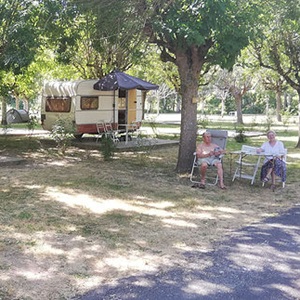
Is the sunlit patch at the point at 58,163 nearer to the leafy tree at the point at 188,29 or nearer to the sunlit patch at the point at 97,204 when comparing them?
the leafy tree at the point at 188,29

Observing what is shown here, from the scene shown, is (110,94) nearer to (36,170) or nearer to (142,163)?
(142,163)

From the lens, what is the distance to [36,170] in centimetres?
848

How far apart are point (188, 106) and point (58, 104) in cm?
723

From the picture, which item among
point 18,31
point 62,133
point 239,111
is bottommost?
point 62,133

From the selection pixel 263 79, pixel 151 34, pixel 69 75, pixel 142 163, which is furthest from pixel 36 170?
pixel 263 79

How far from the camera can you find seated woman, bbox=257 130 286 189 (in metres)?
7.21

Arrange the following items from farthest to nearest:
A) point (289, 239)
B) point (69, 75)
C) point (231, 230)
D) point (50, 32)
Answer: point (69, 75), point (50, 32), point (231, 230), point (289, 239)

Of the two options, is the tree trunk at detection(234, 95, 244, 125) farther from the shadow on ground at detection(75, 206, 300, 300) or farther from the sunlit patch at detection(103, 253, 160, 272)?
the sunlit patch at detection(103, 253, 160, 272)

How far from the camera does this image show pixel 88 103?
14.0 meters

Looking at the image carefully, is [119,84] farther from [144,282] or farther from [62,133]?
[144,282]

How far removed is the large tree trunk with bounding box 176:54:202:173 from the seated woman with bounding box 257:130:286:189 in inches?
60.2

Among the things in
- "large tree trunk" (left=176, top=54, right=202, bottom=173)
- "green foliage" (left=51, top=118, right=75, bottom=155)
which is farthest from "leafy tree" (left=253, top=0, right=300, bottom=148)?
"green foliage" (left=51, top=118, right=75, bottom=155)

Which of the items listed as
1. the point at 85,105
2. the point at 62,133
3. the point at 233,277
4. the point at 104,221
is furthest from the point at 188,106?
the point at 85,105

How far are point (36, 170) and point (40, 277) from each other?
5.27 m
